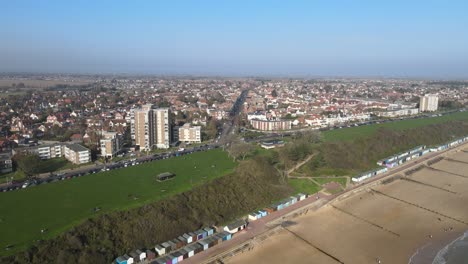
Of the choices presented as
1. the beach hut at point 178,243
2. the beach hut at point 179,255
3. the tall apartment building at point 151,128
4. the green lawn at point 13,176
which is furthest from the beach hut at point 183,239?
the tall apartment building at point 151,128

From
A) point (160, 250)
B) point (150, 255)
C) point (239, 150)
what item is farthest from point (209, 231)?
point (239, 150)

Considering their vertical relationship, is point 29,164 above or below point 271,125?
below

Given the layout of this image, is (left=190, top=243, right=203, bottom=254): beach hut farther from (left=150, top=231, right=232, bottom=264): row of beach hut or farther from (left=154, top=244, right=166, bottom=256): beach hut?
(left=154, top=244, right=166, bottom=256): beach hut

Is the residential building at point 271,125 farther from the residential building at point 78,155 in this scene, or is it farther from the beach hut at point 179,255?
the beach hut at point 179,255

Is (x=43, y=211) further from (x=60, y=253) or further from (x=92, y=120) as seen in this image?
(x=92, y=120)

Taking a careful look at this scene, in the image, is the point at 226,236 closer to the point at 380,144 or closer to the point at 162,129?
the point at 162,129

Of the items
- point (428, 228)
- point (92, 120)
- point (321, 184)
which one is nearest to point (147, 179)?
point (321, 184)
